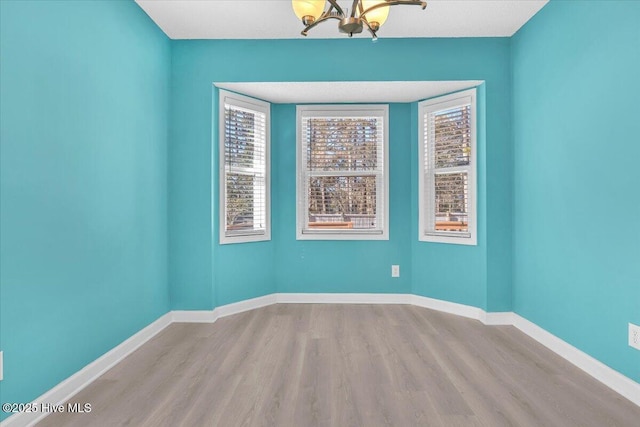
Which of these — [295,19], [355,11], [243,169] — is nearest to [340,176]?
[243,169]

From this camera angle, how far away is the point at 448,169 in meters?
3.37

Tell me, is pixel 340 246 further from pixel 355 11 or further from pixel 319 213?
pixel 355 11

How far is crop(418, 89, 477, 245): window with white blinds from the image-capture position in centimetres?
324

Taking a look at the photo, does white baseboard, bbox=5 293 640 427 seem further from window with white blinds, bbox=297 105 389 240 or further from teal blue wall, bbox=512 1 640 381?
window with white blinds, bbox=297 105 389 240

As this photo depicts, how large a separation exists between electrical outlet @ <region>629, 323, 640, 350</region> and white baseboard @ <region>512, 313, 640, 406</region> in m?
0.21

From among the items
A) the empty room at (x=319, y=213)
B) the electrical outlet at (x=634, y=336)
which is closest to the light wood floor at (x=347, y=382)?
the empty room at (x=319, y=213)

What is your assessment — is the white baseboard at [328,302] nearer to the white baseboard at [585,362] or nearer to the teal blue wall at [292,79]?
the white baseboard at [585,362]

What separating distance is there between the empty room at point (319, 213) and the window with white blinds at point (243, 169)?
0.03m

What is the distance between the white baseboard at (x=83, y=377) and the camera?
1606 mm

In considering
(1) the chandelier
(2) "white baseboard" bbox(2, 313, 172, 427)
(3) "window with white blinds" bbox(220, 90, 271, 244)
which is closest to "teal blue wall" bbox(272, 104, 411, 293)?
(3) "window with white blinds" bbox(220, 90, 271, 244)

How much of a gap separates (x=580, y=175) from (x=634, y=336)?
104 centimetres

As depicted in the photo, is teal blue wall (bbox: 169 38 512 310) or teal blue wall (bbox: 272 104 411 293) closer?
teal blue wall (bbox: 169 38 512 310)

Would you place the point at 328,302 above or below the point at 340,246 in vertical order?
below

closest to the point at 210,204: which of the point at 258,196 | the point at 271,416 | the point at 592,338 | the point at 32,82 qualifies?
the point at 258,196
